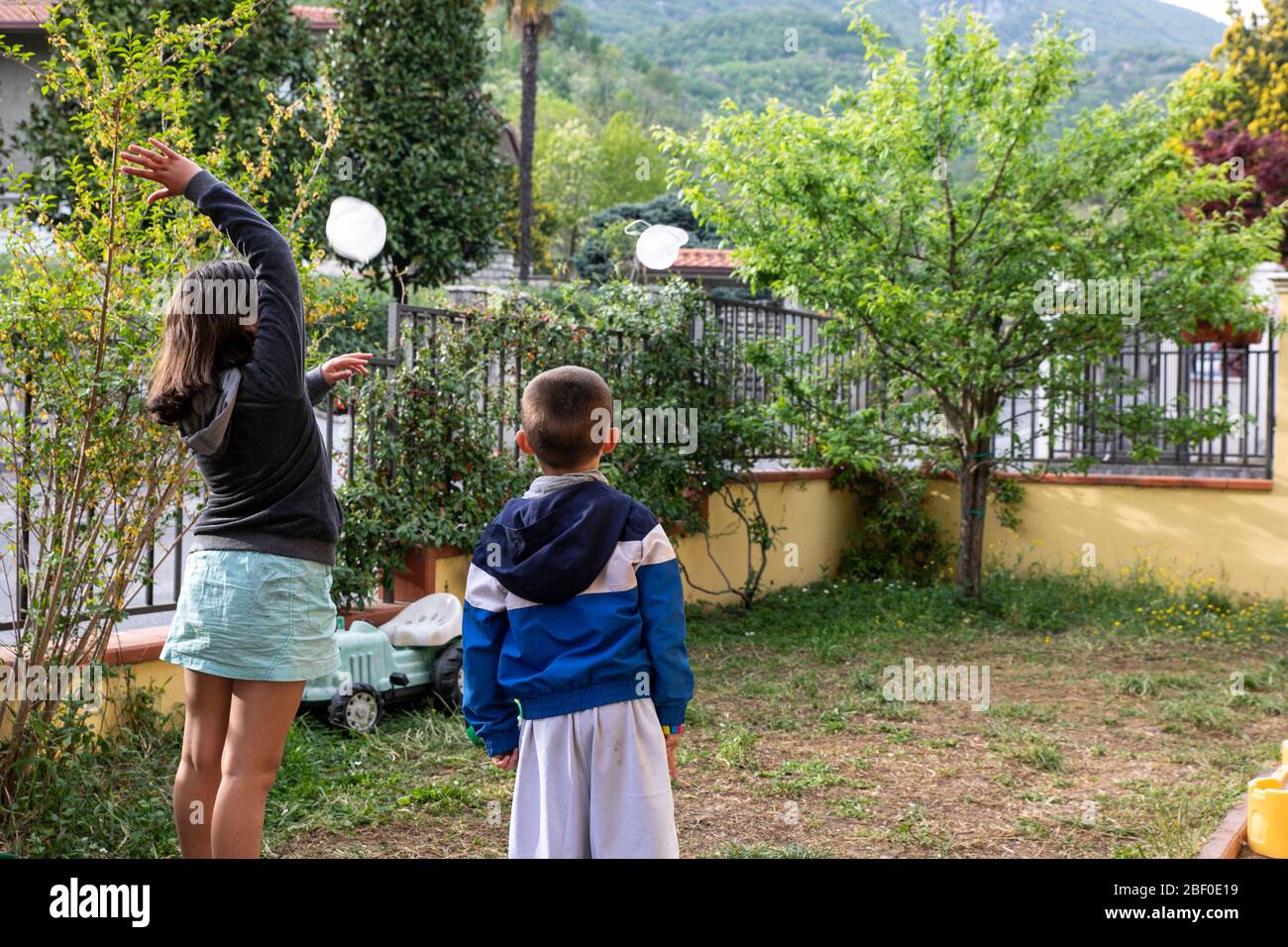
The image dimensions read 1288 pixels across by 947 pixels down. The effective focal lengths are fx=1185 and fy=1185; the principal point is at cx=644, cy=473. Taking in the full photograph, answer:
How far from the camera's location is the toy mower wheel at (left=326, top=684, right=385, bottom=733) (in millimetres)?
5035

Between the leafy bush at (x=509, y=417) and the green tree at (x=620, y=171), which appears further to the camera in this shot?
the green tree at (x=620, y=171)

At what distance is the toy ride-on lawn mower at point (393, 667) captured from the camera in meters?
5.07

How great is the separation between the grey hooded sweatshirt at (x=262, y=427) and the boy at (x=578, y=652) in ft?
1.65

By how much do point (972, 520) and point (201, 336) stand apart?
6.91m

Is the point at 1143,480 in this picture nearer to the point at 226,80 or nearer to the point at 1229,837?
the point at 1229,837

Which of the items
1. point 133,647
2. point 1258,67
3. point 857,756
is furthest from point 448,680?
point 1258,67

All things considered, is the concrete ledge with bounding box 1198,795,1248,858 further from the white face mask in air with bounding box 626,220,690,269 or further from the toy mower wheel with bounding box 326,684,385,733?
the white face mask in air with bounding box 626,220,690,269

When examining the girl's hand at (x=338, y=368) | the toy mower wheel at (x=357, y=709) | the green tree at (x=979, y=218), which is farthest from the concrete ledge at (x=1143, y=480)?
the girl's hand at (x=338, y=368)

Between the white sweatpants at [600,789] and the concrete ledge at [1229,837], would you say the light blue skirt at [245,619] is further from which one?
A: the concrete ledge at [1229,837]

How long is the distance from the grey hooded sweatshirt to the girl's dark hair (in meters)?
0.03

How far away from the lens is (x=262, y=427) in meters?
2.80

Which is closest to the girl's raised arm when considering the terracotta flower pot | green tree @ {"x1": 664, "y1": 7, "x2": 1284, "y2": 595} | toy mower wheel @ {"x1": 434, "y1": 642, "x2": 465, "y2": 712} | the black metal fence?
toy mower wheel @ {"x1": 434, "y1": 642, "x2": 465, "y2": 712}

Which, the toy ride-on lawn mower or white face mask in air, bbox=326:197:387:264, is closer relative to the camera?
the toy ride-on lawn mower
